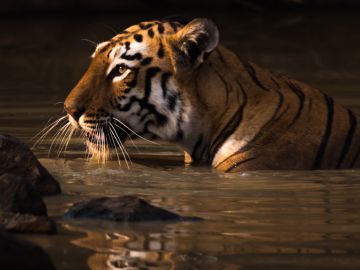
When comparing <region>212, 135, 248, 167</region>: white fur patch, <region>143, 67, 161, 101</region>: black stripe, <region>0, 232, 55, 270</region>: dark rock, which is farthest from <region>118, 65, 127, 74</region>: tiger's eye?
<region>0, 232, 55, 270</region>: dark rock

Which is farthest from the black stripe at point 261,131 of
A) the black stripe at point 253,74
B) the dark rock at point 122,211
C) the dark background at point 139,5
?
the dark background at point 139,5

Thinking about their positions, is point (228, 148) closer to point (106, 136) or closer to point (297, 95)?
point (297, 95)

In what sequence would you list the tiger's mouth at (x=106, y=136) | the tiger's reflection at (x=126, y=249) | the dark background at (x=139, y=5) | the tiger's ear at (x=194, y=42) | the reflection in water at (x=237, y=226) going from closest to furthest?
the tiger's reflection at (x=126, y=249)
the reflection in water at (x=237, y=226)
the tiger's ear at (x=194, y=42)
the tiger's mouth at (x=106, y=136)
the dark background at (x=139, y=5)

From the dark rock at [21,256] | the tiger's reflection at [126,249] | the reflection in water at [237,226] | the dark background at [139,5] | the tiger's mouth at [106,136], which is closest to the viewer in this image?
the dark rock at [21,256]

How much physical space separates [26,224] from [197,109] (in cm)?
219

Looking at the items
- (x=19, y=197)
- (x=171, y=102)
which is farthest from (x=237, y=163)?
(x=19, y=197)

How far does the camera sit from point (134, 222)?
4977 millimetres

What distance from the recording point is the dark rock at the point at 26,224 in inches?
183

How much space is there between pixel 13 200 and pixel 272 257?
1073 mm

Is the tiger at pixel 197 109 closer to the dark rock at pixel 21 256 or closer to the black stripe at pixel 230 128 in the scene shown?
the black stripe at pixel 230 128

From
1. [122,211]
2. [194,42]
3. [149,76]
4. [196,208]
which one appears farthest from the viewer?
[149,76]

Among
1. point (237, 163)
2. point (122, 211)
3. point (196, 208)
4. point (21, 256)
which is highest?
point (21, 256)

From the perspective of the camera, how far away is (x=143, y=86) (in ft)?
22.3

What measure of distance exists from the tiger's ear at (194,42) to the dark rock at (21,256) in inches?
104
